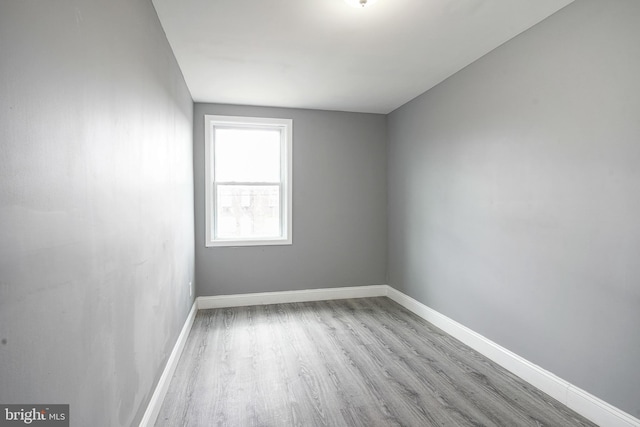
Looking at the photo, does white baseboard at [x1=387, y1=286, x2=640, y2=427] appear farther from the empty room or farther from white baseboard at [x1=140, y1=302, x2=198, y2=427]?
white baseboard at [x1=140, y1=302, x2=198, y2=427]

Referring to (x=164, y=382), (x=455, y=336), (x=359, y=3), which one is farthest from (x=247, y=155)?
(x=455, y=336)

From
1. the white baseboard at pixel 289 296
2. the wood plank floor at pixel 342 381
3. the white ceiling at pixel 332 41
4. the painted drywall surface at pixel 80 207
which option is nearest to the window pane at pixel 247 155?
the white ceiling at pixel 332 41

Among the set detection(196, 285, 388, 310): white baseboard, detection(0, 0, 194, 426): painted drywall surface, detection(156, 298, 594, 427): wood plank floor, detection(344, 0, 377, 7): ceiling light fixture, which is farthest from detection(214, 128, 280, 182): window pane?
detection(344, 0, 377, 7): ceiling light fixture

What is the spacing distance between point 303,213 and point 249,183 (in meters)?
0.78

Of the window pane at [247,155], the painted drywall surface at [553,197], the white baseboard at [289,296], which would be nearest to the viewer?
the painted drywall surface at [553,197]

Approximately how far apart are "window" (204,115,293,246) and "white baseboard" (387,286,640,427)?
2156mm

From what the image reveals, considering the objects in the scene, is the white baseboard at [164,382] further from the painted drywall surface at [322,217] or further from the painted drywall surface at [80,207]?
the painted drywall surface at [322,217]

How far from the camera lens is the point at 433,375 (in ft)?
7.75

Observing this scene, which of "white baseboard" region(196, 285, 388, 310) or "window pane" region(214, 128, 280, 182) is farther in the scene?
"window pane" region(214, 128, 280, 182)

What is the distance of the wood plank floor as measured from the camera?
1.91 meters

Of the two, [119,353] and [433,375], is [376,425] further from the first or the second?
[119,353]

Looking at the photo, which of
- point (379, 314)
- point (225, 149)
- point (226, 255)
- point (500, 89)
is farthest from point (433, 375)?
point (225, 149)

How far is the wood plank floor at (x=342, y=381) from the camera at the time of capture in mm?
1906

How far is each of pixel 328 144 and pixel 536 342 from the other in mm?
3016
